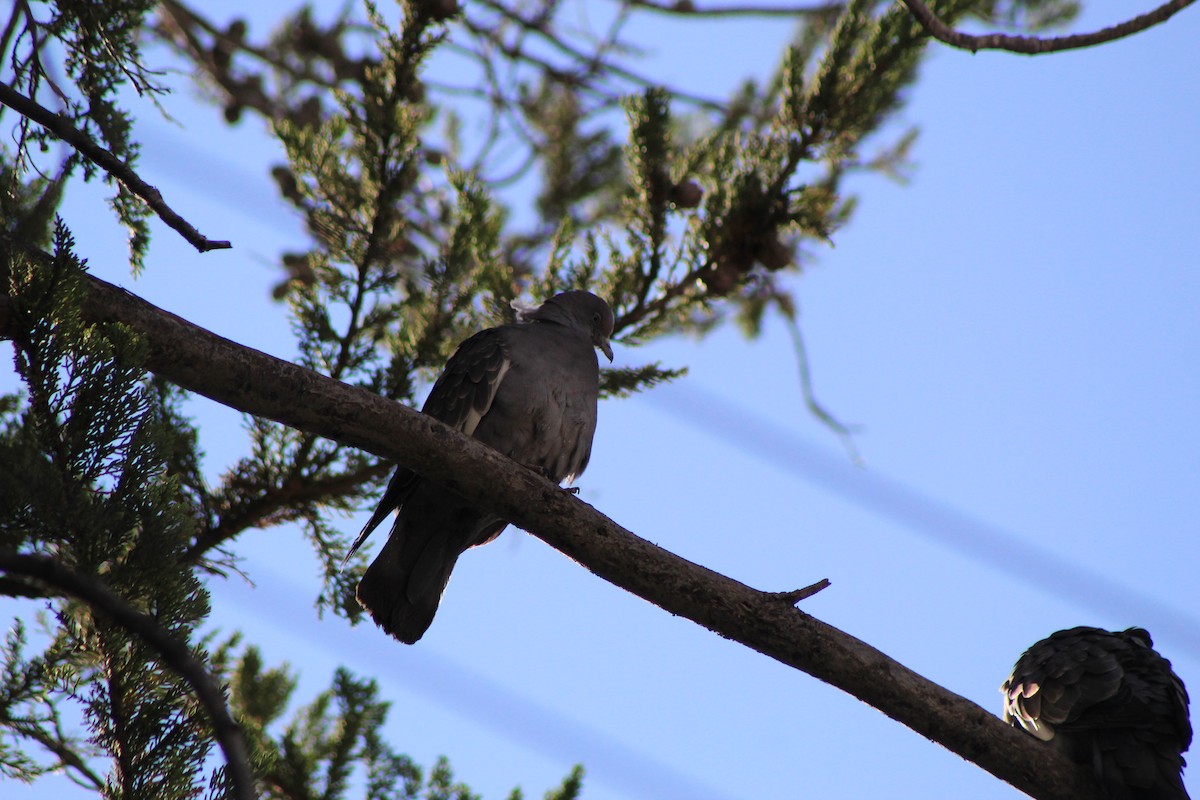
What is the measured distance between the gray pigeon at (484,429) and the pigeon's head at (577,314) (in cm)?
9

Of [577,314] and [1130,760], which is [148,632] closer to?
[1130,760]

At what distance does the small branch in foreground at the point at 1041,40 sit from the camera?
11.7ft

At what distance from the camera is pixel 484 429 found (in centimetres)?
439

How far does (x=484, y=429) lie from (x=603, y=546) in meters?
1.37

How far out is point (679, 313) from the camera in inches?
171

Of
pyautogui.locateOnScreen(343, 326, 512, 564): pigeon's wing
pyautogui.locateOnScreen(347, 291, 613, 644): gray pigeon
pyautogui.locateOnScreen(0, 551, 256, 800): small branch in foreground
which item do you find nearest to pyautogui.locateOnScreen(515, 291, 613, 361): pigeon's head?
pyautogui.locateOnScreen(347, 291, 613, 644): gray pigeon

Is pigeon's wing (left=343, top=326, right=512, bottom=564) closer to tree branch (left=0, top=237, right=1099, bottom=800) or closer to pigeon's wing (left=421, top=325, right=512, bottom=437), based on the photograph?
pigeon's wing (left=421, top=325, right=512, bottom=437)

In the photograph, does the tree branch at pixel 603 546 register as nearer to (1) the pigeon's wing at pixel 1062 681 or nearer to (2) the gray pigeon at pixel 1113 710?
(2) the gray pigeon at pixel 1113 710

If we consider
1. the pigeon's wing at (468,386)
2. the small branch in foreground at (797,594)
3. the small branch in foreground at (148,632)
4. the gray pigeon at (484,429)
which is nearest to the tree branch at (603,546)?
the small branch in foreground at (797,594)

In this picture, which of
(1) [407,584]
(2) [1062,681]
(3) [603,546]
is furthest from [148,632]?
(2) [1062,681]

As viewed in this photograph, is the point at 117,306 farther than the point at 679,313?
No

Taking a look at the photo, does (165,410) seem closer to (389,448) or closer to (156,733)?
(389,448)

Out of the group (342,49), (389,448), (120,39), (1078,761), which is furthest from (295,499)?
(342,49)

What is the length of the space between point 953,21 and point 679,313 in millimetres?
1621
